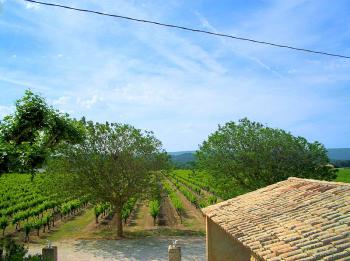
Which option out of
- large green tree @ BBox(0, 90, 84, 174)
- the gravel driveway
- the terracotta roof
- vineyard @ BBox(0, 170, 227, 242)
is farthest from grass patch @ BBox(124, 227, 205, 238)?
the terracotta roof

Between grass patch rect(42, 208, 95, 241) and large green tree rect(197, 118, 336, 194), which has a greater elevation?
large green tree rect(197, 118, 336, 194)

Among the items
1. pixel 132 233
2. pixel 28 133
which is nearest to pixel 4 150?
pixel 28 133

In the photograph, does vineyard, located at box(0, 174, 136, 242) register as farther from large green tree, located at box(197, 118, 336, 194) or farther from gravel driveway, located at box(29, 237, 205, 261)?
A: large green tree, located at box(197, 118, 336, 194)

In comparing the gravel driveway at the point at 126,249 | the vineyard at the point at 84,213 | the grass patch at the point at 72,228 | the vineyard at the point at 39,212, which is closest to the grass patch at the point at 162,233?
the vineyard at the point at 84,213

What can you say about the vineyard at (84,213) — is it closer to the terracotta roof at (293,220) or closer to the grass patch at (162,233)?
the grass patch at (162,233)

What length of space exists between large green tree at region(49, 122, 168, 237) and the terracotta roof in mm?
11502

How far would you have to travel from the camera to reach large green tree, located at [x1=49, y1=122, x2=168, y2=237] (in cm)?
2375

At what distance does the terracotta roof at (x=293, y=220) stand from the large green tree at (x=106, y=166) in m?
11.5

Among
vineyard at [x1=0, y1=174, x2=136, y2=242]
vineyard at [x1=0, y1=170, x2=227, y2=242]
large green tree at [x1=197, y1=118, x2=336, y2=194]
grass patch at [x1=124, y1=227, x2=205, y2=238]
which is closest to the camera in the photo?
large green tree at [x1=197, y1=118, x2=336, y2=194]

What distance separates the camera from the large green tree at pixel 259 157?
22656mm

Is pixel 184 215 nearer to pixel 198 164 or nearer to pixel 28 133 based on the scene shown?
pixel 198 164

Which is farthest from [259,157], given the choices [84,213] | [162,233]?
[84,213]

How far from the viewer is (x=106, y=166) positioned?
23.6 m

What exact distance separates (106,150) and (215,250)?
12719 millimetres
